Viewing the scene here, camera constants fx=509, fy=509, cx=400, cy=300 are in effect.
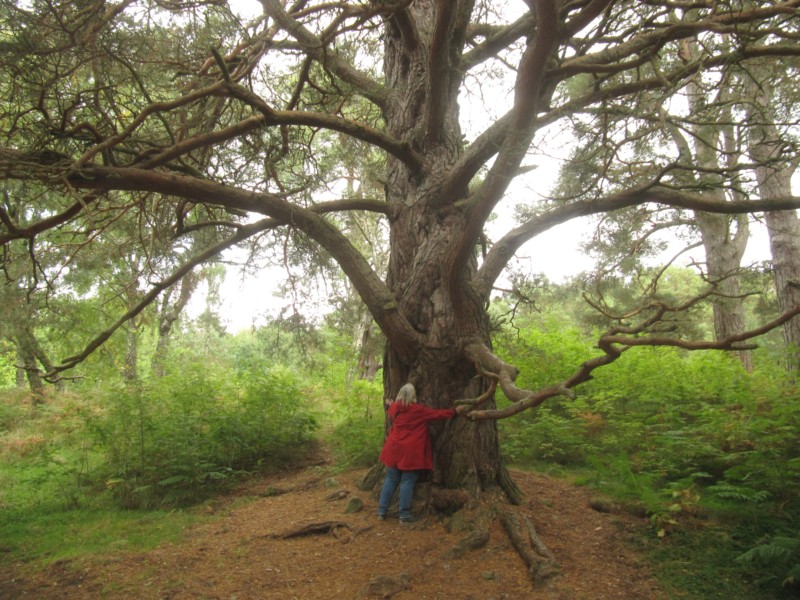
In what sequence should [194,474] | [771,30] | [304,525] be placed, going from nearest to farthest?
[771,30] → [304,525] → [194,474]

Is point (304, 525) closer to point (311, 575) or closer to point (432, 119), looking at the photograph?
point (311, 575)

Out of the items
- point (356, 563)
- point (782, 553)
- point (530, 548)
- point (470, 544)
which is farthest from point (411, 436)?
point (782, 553)

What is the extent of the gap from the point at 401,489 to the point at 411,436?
0.60 m

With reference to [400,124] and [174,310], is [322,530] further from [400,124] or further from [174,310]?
[174,310]

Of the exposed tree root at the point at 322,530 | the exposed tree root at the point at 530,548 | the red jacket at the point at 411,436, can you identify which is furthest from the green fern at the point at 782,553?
the exposed tree root at the point at 322,530

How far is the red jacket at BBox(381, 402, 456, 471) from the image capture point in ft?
17.7

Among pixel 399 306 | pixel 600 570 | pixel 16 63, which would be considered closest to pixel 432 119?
pixel 399 306

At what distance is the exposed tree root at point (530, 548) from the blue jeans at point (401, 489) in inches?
38.5

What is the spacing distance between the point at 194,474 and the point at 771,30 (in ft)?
26.9

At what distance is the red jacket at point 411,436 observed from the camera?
5.40 meters

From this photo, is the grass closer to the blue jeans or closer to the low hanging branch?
the blue jeans

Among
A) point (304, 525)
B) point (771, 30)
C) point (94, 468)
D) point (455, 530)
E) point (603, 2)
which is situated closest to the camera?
point (603, 2)

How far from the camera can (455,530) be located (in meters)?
5.06

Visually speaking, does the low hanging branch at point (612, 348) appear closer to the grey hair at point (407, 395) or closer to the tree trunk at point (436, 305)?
the tree trunk at point (436, 305)
